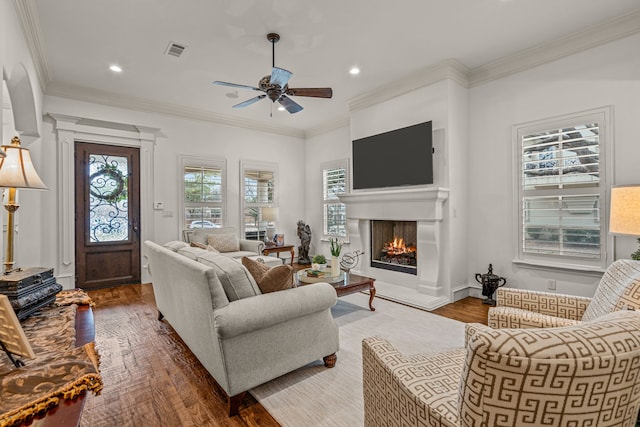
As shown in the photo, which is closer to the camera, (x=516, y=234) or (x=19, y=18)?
(x=19, y=18)

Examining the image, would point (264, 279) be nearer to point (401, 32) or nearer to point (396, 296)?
point (396, 296)

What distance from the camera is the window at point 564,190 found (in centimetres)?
323

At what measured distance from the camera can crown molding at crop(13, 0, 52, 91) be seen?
268 centimetres

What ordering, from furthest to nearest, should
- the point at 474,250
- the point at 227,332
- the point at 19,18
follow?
the point at 474,250
the point at 19,18
the point at 227,332

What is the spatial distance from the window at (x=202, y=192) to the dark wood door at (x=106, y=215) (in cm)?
75

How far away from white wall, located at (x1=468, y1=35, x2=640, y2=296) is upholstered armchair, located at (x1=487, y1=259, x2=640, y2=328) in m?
1.94

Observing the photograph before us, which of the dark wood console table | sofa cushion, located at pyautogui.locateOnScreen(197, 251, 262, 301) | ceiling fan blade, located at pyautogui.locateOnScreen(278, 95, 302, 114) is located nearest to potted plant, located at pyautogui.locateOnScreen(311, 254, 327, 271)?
sofa cushion, located at pyautogui.locateOnScreen(197, 251, 262, 301)

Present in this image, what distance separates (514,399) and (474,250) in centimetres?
388

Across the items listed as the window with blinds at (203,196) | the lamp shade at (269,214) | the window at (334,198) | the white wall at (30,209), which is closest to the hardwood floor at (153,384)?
the white wall at (30,209)

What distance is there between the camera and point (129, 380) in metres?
2.22

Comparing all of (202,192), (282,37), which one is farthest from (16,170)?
(202,192)

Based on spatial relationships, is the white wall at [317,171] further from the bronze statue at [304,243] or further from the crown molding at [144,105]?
the crown molding at [144,105]

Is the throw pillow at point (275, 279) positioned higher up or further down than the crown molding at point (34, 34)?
further down

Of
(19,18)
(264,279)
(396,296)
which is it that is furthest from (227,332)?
(19,18)
